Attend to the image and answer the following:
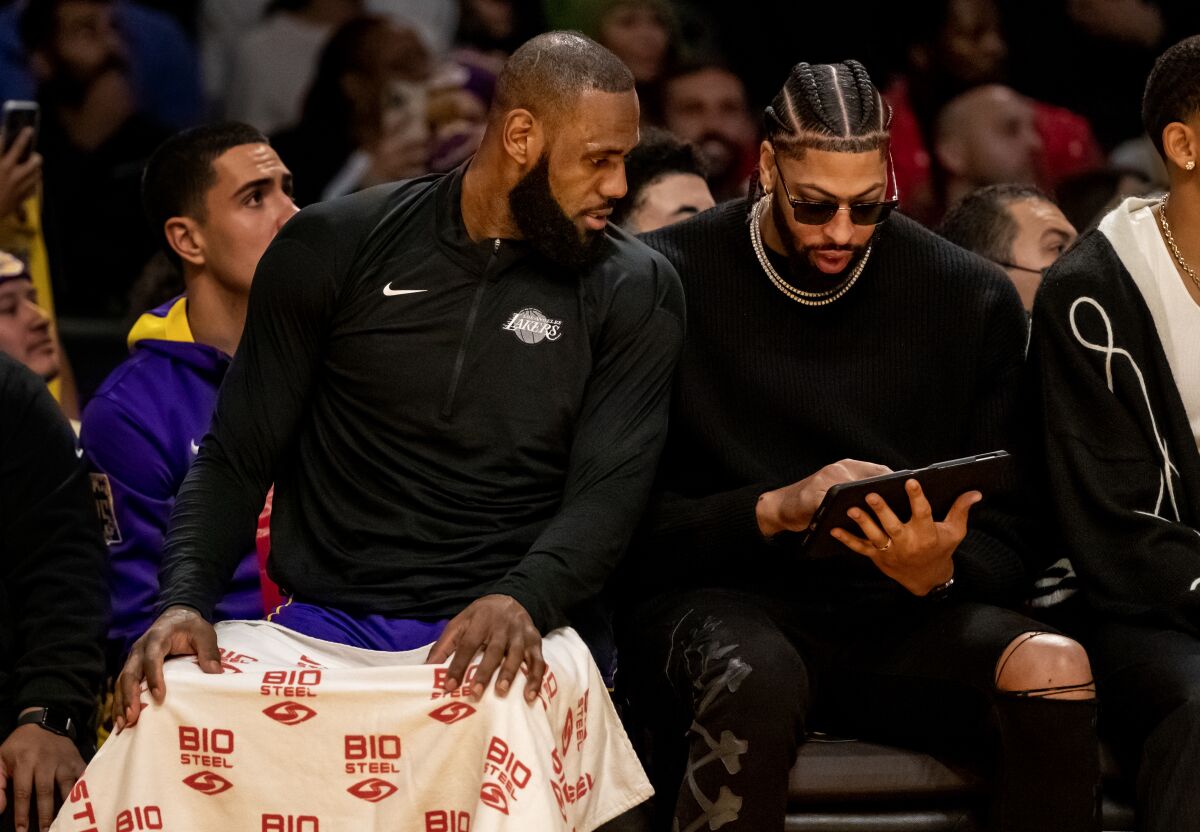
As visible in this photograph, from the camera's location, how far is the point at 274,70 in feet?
15.2

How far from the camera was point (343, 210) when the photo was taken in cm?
243

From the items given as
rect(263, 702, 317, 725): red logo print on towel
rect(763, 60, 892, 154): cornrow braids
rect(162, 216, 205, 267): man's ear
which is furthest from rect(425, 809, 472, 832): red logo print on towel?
rect(162, 216, 205, 267): man's ear

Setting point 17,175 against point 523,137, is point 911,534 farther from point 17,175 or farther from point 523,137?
point 17,175

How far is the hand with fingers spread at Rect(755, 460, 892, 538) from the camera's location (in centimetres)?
224

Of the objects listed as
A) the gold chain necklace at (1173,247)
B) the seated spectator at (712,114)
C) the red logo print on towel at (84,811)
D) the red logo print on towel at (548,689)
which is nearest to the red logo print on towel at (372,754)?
the red logo print on towel at (548,689)

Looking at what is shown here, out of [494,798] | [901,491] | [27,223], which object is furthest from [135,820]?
[27,223]

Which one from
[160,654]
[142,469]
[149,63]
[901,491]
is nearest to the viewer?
[160,654]

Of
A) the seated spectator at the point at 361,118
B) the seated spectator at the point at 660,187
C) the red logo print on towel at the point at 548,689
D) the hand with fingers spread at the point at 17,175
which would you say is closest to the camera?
the red logo print on towel at the point at 548,689

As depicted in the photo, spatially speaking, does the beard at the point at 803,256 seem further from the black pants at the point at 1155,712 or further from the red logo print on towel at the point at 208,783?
the red logo print on towel at the point at 208,783

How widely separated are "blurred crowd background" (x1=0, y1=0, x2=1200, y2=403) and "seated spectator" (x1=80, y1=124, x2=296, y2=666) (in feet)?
3.73

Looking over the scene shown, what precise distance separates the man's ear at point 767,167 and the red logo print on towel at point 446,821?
108 cm

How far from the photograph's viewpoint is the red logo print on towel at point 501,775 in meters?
1.95

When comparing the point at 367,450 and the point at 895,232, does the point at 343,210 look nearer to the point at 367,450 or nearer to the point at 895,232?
the point at 367,450

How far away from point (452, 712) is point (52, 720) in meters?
0.65
